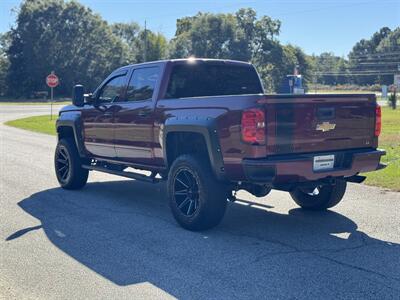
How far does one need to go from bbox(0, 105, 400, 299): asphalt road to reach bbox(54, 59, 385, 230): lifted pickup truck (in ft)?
1.55

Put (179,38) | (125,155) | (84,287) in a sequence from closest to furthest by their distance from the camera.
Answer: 1. (84,287)
2. (125,155)
3. (179,38)

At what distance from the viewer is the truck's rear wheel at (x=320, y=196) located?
680 cm

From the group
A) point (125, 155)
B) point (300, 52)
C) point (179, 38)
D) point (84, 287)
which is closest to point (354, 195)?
point (125, 155)

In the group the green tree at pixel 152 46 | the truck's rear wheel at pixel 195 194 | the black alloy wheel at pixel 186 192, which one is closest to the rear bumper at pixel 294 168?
the truck's rear wheel at pixel 195 194

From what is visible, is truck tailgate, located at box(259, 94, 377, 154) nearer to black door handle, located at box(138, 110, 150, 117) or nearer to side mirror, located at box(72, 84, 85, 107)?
black door handle, located at box(138, 110, 150, 117)

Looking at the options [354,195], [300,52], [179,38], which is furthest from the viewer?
[300,52]

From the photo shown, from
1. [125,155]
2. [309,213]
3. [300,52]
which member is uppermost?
[300,52]

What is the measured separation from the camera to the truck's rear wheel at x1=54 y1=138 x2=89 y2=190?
873 centimetres

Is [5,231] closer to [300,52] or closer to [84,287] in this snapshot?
[84,287]

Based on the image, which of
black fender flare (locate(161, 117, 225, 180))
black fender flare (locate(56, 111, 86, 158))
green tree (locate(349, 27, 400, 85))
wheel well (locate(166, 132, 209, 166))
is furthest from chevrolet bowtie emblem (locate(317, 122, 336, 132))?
green tree (locate(349, 27, 400, 85))

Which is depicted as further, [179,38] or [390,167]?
[179,38]

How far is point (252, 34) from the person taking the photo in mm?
73688

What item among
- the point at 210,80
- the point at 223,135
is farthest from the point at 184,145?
the point at 210,80

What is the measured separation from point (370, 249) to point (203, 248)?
1.68 meters
